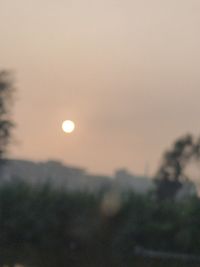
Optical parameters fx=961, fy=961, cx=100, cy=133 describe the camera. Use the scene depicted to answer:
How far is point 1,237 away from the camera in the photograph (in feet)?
121

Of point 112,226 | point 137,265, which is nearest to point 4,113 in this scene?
point 112,226

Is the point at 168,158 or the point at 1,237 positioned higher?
the point at 168,158

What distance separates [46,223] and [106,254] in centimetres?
273

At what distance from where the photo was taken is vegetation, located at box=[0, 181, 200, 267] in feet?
121

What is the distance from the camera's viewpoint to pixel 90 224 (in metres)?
37.5

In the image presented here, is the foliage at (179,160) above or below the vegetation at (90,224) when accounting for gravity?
above

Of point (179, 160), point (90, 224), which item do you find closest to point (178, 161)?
point (179, 160)

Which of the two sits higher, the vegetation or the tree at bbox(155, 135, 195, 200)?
the tree at bbox(155, 135, 195, 200)

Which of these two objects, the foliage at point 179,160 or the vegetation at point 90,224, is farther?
the foliage at point 179,160

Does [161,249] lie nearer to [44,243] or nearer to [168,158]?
[44,243]

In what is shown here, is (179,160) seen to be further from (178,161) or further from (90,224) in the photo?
(90,224)

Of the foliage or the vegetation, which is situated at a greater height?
the foliage

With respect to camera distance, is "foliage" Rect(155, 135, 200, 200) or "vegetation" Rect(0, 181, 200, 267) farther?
"foliage" Rect(155, 135, 200, 200)

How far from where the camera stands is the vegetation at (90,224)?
37000mm
